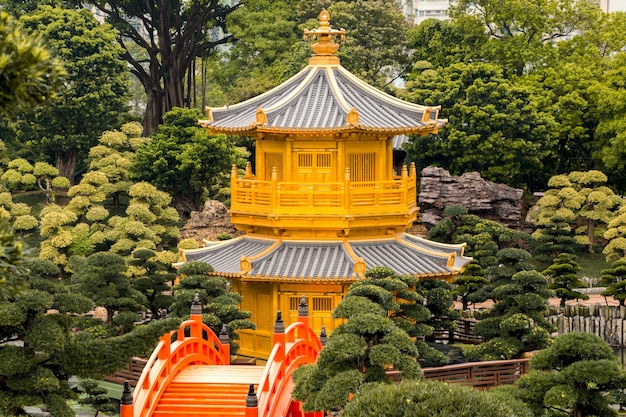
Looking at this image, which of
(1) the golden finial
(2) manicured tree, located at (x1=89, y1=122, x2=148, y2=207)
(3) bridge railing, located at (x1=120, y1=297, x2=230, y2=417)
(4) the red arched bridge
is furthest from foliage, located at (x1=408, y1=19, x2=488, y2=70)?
(4) the red arched bridge

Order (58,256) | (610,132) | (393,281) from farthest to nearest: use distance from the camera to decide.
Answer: (610,132) < (58,256) < (393,281)

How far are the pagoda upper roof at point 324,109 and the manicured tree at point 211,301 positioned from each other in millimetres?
3393

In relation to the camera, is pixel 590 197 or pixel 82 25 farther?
pixel 82 25

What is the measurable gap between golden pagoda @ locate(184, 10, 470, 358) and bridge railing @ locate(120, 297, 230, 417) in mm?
2438

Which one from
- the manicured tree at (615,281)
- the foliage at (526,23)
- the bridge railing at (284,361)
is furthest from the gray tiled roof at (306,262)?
the foliage at (526,23)

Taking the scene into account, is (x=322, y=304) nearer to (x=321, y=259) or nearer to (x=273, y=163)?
(x=321, y=259)

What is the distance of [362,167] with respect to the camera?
30.8m

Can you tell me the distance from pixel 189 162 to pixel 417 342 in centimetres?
2302

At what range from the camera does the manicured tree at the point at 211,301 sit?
28.2 meters

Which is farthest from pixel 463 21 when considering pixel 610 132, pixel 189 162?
pixel 189 162

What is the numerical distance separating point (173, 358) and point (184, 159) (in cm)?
2550

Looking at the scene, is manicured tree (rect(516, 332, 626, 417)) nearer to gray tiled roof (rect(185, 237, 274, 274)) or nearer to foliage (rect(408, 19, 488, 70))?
gray tiled roof (rect(185, 237, 274, 274))

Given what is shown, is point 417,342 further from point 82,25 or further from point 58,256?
point 82,25

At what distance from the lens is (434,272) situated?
98.9 ft
